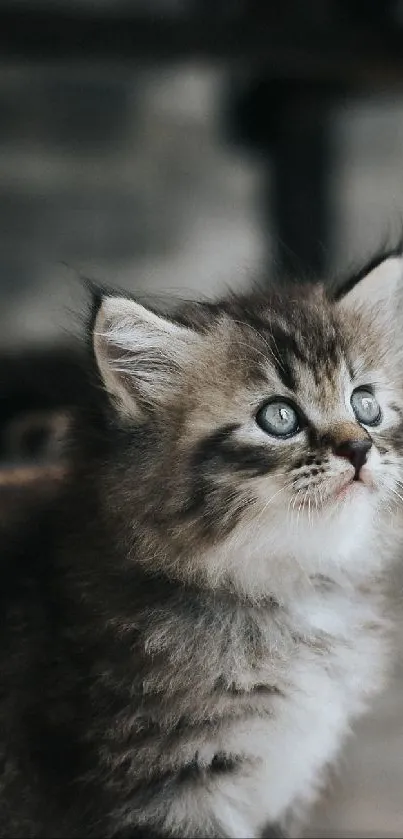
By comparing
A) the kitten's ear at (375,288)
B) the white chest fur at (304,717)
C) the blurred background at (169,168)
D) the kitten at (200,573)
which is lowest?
the white chest fur at (304,717)

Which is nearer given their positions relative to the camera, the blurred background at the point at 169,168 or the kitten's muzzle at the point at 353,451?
the kitten's muzzle at the point at 353,451

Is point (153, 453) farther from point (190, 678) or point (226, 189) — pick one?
point (226, 189)

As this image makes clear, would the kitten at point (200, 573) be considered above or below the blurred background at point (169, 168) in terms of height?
below

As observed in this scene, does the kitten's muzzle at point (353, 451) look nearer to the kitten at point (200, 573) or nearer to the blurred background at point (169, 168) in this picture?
the kitten at point (200, 573)

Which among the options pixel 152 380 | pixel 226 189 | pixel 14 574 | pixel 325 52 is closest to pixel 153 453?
pixel 152 380

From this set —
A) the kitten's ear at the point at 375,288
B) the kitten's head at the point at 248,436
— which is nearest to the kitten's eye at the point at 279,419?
the kitten's head at the point at 248,436

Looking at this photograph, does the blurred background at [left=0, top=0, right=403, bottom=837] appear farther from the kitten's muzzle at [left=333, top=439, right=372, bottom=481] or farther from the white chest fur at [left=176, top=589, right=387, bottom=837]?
the kitten's muzzle at [left=333, top=439, right=372, bottom=481]

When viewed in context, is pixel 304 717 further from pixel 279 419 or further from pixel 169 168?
pixel 169 168
